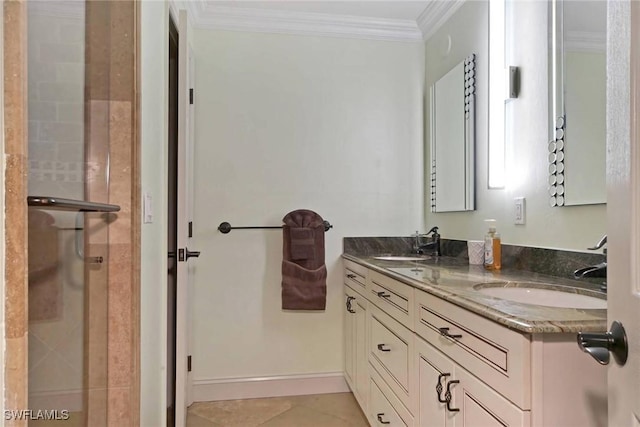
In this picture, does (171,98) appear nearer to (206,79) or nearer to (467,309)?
(206,79)

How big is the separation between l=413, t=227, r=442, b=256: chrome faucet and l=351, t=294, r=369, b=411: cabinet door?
21.9 inches

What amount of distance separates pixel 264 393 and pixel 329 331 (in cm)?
56

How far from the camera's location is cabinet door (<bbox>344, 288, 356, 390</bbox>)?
7.64ft

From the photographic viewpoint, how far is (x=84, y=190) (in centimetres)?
124

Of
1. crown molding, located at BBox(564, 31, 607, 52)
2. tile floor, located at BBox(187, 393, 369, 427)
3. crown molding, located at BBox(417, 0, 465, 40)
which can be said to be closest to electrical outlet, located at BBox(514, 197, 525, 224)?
crown molding, located at BBox(564, 31, 607, 52)

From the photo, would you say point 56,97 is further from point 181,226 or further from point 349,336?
point 349,336

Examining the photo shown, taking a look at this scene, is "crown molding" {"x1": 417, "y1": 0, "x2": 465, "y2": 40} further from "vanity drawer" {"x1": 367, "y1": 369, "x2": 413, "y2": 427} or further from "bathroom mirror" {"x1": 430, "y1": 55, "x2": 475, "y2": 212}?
"vanity drawer" {"x1": 367, "y1": 369, "x2": 413, "y2": 427}

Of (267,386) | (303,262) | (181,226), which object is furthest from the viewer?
(267,386)

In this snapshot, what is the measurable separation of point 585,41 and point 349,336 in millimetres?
1871

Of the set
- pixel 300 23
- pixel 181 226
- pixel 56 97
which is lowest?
pixel 181 226

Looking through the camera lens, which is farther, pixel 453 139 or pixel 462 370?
pixel 453 139

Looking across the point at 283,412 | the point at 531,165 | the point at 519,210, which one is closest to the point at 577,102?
the point at 531,165

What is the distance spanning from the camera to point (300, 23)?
2512 mm

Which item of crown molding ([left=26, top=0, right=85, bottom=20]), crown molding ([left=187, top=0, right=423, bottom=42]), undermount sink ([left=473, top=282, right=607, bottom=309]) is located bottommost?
undermount sink ([left=473, top=282, right=607, bottom=309])
